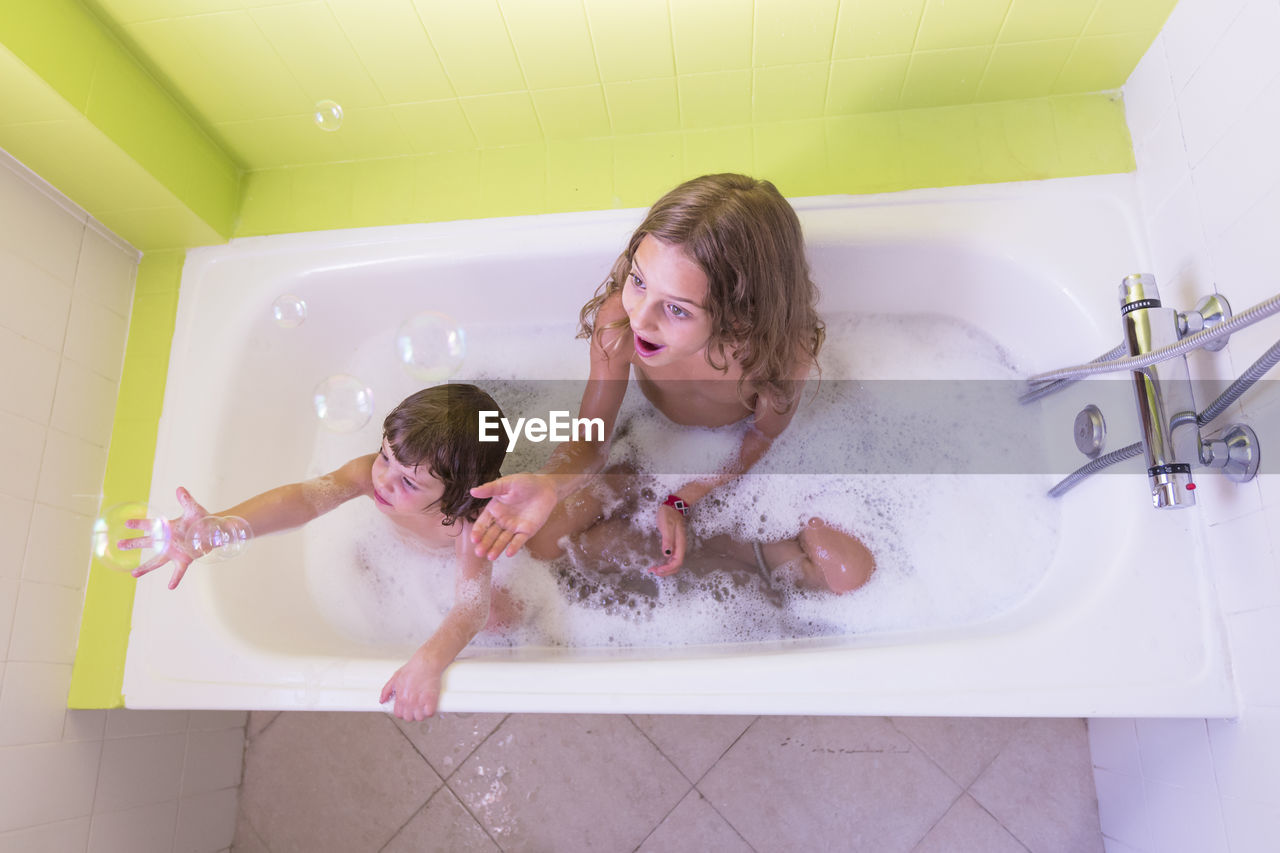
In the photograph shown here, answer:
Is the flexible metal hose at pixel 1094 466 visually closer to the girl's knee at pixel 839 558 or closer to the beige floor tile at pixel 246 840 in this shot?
the girl's knee at pixel 839 558

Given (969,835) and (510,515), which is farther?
(969,835)

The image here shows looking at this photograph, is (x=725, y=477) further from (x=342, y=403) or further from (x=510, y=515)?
(x=342, y=403)

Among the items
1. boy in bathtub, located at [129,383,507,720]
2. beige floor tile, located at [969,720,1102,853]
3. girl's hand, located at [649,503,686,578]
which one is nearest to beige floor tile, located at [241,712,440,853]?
boy in bathtub, located at [129,383,507,720]

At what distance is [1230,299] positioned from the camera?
3.52ft

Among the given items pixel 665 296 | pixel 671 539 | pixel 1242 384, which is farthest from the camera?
pixel 671 539

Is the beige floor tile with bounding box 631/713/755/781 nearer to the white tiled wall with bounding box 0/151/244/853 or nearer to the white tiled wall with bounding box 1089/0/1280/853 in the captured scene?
the white tiled wall with bounding box 1089/0/1280/853

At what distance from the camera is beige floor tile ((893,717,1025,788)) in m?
1.47

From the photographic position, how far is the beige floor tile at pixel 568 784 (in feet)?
4.91

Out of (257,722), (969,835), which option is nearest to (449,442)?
(257,722)

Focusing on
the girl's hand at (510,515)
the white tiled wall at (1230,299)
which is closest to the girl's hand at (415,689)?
the girl's hand at (510,515)

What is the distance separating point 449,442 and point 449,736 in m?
0.71

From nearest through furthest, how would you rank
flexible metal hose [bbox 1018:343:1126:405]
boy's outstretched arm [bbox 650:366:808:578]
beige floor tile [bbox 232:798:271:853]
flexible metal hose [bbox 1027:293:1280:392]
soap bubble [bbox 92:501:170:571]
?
1. flexible metal hose [bbox 1027:293:1280:392]
2. soap bubble [bbox 92:501:170:571]
3. flexible metal hose [bbox 1018:343:1126:405]
4. boy's outstretched arm [bbox 650:366:808:578]
5. beige floor tile [bbox 232:798:271:853]

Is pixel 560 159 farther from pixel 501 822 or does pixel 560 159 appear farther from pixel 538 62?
pixel 501 822

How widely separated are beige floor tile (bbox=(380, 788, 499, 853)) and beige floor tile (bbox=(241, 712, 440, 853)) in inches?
0.9
